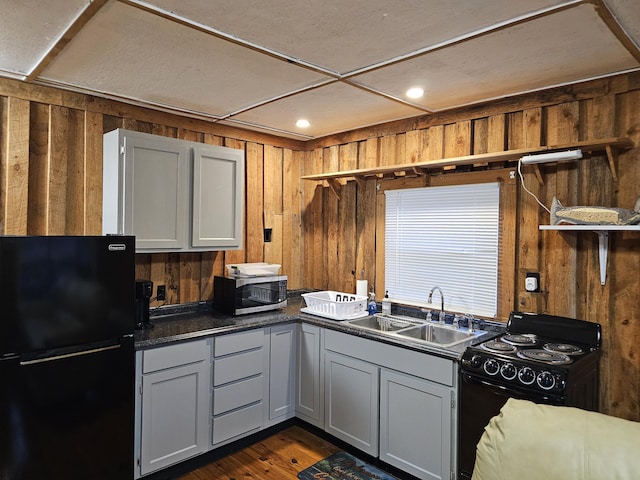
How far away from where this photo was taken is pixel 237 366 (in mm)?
3133

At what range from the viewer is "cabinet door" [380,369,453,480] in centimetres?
256

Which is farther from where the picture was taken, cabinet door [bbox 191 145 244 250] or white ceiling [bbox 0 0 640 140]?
cabinet door [bbox 191 145 244 250]

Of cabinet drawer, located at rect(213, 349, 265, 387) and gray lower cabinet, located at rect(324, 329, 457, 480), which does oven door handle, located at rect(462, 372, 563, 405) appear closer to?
gray lower cabinet, located at rect(324, 329, 457, 480)

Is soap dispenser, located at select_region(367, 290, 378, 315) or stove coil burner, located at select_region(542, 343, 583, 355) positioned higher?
soap dispenser, located at select_region(367, 290, 378, 315)

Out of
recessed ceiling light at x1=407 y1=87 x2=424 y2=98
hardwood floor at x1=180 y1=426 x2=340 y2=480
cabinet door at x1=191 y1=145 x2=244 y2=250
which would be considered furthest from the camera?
cabinet door at x1=191 y1=145 x2=244 y2=250

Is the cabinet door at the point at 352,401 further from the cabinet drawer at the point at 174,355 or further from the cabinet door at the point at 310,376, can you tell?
the cabinet drawer at the point at 174,355

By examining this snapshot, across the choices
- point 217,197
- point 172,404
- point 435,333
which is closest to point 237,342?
point 172,404

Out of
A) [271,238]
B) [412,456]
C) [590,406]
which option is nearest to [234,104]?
[271,238]

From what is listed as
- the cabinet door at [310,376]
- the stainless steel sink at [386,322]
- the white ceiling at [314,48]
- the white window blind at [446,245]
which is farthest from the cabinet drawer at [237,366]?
the white ceiling at [314,48]

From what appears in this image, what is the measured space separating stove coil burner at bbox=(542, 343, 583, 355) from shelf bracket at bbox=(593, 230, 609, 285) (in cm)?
42

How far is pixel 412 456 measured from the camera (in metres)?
2.73

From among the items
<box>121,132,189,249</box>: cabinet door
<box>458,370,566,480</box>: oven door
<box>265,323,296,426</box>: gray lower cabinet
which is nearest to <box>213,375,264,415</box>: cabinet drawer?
<box>265,323,296,426</box>: gray lower cabinet

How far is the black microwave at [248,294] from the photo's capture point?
339 cm

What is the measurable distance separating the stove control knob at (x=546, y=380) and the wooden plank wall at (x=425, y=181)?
69 centimetres
